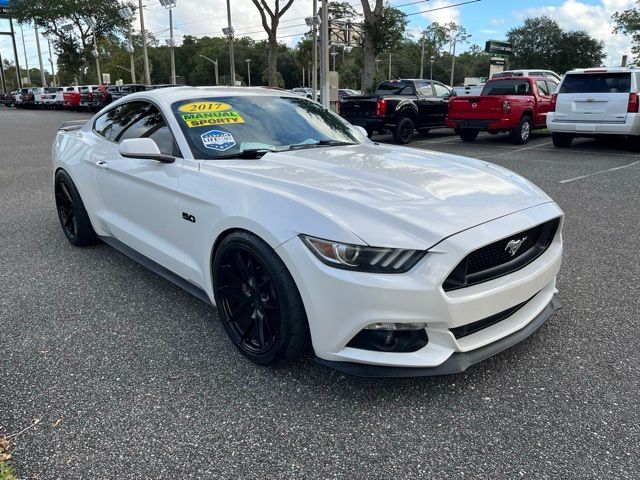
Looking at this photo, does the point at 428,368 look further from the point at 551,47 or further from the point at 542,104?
the point at 551,47

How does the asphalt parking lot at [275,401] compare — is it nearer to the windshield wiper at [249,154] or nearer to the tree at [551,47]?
the windshield wiper at [249,154]

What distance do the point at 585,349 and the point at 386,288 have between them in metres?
1.50

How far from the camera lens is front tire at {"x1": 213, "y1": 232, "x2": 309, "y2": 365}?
2.53 m

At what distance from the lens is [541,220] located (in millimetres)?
2793

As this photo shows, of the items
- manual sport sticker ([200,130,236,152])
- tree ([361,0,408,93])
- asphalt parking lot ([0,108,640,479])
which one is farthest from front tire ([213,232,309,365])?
tree ([361,0,408,93])

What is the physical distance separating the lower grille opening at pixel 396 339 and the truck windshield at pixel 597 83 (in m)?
11.1

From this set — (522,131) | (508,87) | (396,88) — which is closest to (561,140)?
(522,131)

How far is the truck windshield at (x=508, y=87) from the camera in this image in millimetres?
13945

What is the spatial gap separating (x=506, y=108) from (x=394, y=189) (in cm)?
1144

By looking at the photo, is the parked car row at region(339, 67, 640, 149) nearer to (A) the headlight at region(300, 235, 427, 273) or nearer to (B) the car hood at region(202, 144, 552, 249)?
(B) the car hood at region(202, 144, 552, 249)

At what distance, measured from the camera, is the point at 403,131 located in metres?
14.5

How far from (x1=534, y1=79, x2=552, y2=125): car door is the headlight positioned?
13065 millimetres

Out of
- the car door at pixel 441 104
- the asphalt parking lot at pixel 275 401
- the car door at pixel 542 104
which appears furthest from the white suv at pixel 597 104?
the asphalt parking lot at pixel 275 401

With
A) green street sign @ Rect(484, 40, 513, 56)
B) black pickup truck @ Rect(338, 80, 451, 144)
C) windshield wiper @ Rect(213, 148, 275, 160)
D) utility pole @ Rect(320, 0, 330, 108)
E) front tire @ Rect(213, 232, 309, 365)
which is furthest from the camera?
green street sign @ Rect(484, 40, 513, 56)
